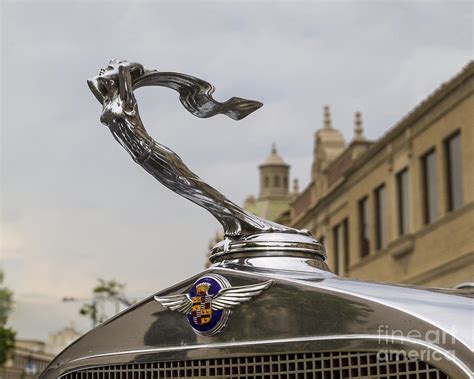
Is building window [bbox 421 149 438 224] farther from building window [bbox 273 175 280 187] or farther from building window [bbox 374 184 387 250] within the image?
building window [bbox 273 175 280 187]

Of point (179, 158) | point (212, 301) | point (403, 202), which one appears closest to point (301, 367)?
point (212, 301)

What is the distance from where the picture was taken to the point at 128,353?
5.77 feet

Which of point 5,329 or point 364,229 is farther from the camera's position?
point 5,329

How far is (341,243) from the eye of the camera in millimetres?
28578

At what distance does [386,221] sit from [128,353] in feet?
74.9

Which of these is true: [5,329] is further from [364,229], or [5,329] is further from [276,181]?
[276,181]

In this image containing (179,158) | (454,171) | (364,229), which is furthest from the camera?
(364,229)

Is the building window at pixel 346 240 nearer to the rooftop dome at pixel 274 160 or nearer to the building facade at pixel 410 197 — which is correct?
the building facade at pixel 410 197

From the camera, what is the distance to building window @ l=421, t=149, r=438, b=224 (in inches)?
830

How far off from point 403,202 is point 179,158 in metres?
21.6

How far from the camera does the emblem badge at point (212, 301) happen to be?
1593mm

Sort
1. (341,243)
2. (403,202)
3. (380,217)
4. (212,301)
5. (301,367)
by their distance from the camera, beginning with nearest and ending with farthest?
(301,367)
(212,301)
(403,202)
(380,217)
(341,243)

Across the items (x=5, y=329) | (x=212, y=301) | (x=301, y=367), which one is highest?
(x=5, y=329)

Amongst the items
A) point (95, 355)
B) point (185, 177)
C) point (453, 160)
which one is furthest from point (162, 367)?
point (453, 160)
